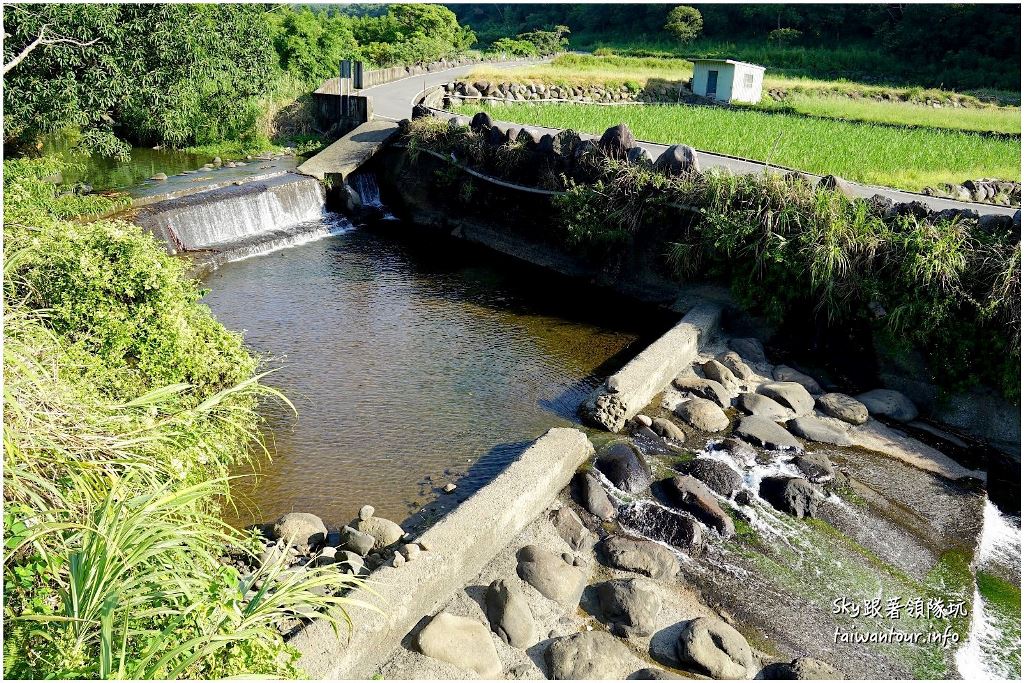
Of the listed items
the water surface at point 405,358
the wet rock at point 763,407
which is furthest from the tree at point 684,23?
the wet rock at point 763,407

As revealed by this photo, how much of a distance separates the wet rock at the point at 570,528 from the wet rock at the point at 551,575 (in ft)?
1.50

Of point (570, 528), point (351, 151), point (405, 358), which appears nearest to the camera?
point (570, 528)

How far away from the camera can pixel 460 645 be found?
19.6 feet

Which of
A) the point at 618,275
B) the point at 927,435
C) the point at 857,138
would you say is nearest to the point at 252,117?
the point at 618,275

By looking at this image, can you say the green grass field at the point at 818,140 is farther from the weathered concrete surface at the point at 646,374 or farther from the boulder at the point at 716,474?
the boulder at the point at 716,474

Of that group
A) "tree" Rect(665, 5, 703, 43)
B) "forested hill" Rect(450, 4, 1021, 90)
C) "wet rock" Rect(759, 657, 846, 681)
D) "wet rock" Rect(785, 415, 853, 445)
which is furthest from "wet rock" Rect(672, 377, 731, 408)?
"tree" Rect(665, 5, 703, 43)

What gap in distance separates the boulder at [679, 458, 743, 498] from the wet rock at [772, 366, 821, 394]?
2.76 meters

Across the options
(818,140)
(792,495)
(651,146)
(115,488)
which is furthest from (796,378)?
(818,140)

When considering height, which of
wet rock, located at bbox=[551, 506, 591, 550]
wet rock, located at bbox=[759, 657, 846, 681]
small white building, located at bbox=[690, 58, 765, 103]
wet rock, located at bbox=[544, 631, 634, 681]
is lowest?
wet rock, located at bbox=[759, 657, 846, 681]

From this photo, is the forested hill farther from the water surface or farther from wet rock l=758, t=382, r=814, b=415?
wet rock l=758, t=382, r=814, b=415

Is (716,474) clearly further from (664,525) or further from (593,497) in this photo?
(593,497)

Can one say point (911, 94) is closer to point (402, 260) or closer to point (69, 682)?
point (402, 260)

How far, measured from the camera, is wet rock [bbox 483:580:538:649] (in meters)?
6.29

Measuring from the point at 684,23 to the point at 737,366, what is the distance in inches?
1985
